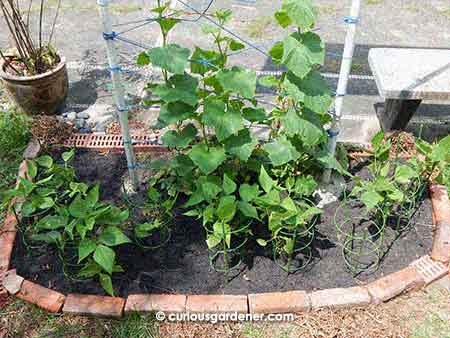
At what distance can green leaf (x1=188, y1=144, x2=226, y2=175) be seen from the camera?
2.37m

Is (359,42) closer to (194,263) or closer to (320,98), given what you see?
(320,98)

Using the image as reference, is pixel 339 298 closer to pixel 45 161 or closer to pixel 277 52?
pixel 277 52

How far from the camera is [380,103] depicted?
3.72 metres

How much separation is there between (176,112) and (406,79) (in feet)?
5.32

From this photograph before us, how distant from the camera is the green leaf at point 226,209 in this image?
229 centimetres

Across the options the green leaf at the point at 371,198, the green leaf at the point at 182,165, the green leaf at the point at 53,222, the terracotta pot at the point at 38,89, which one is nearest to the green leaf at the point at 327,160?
the green leaf at the point at 371,198

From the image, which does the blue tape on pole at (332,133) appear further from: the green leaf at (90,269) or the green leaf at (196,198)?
the green leaf at (90,269)

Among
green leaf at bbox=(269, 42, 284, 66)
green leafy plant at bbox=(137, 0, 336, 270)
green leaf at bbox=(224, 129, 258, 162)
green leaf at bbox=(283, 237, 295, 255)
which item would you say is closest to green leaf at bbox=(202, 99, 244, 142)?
green leafy plant at bbox=(137, 0, 336, 270)

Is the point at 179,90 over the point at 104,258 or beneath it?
over

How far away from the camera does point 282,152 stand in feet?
8.13

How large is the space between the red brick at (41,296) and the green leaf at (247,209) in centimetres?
100

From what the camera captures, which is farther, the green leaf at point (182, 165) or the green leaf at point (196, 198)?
the green leaf at point (182, 165)

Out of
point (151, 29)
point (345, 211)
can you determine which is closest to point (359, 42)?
point (151, 29)

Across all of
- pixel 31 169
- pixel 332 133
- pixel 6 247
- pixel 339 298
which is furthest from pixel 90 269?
pixel 332 133
